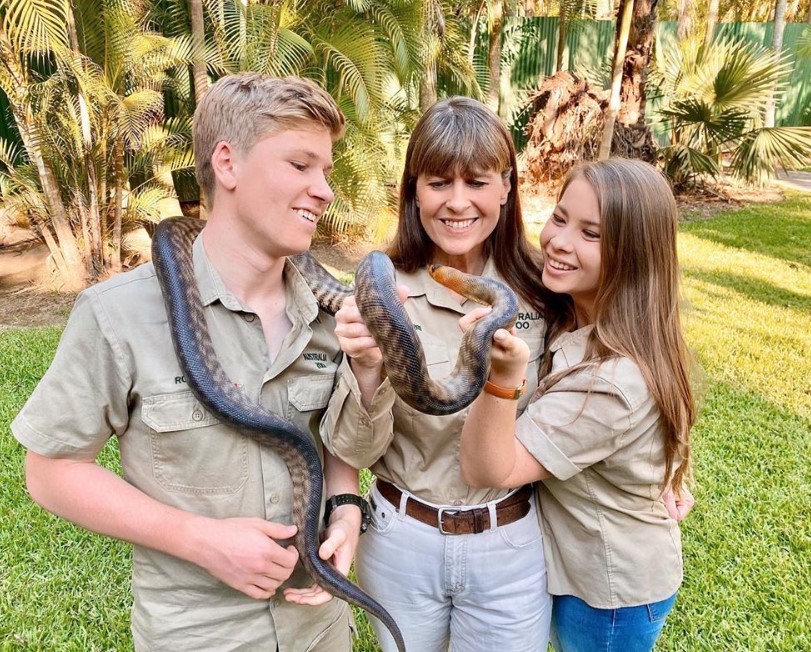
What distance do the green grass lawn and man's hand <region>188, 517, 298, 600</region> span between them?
6.45 feet

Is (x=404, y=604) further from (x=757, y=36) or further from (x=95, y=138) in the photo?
(x=757, y=36)

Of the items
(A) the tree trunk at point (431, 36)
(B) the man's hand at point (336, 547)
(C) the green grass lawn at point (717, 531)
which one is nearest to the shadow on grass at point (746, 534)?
(C) the green grass lawn at point (717, 531)

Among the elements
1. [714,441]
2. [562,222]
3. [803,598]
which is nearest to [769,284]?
[714,441]

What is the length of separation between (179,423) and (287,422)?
339mm

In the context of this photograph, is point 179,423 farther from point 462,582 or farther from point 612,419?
point 612,419

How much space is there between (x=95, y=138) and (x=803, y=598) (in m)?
9.84

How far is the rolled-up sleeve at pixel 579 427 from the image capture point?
7.40ft

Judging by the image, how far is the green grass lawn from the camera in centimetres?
396

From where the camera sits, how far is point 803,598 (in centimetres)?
419

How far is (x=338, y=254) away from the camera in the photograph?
40.5 ft

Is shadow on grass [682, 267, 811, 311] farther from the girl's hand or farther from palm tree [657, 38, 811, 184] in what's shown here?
the girl's hand

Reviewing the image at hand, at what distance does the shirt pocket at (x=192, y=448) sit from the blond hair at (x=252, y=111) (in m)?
0.72

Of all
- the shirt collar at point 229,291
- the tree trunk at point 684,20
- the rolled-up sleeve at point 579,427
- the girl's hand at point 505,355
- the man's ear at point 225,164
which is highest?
the tree trunk at point 684,20

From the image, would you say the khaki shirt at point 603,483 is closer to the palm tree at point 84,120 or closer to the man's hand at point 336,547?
the man's hand at point 336,547
